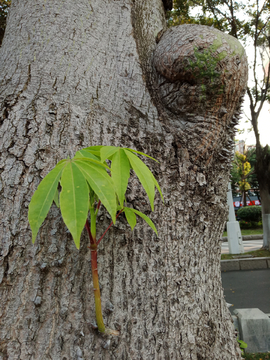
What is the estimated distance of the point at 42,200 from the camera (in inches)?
25.3

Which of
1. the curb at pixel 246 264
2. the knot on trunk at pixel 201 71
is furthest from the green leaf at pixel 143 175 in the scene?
the curb at pixel 246 264

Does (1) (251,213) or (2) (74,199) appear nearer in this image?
(2) (74,199)

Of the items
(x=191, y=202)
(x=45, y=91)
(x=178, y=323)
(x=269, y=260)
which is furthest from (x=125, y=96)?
(x=269, y=260)

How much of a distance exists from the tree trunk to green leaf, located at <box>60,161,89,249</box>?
0.34 metres

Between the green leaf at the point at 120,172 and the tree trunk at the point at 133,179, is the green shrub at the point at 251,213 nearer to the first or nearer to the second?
the tree trunk at the point at 133,179

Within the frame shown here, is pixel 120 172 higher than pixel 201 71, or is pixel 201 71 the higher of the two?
pixel 201 71

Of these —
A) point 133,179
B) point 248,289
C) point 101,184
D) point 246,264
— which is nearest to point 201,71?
point 133,179

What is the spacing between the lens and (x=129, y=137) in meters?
1.15

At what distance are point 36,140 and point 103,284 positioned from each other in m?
0.61

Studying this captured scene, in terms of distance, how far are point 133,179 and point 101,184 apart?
0.45 meters

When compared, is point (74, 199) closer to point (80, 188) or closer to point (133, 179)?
point (80, 188)

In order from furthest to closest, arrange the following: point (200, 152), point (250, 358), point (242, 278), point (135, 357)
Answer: point (242, 278), point (250, 358), point (200, 152), point (135, 357)

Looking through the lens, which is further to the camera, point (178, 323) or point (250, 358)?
point (250, 358)

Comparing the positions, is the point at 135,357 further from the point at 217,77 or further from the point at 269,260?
the point at 269,260
